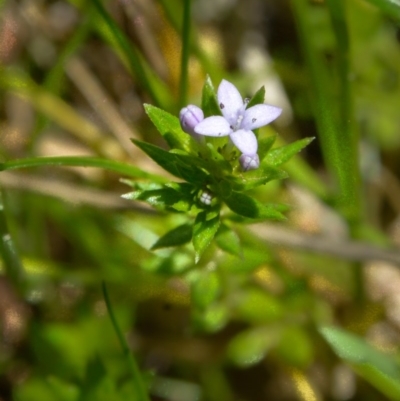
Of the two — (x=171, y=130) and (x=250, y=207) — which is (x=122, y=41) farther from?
(x=250, y=207)

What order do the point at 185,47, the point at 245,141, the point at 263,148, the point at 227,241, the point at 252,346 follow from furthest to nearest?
the point at 252,346, the point at 185,47, the point at 227,241, the point at 263,148, the point at 245,141

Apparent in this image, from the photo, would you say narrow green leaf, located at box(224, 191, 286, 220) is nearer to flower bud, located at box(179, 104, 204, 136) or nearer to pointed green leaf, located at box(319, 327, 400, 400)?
flower bud, located at box(179, 104, 204, 136)

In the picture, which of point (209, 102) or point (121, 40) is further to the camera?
point (121, 40)

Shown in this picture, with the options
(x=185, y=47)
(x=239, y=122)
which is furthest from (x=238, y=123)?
(x=185, y=47)

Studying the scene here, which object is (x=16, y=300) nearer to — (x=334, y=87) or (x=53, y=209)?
(x=53, y=209)

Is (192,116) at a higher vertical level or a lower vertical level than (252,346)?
higher

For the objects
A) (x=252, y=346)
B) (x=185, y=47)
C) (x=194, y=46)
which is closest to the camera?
(x=185, y=47)

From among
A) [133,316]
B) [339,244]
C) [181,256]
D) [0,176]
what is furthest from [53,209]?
[339,244]
